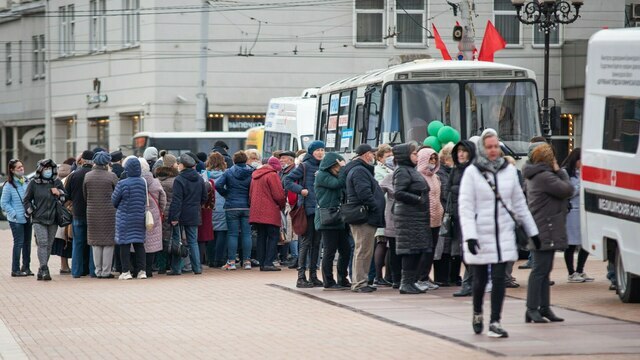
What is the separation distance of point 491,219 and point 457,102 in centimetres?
1171

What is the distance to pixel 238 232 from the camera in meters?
22.7

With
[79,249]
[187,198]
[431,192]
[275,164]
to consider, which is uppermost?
[275,164]

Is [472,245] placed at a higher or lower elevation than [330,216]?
higher

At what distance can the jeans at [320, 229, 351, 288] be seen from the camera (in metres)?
17.8

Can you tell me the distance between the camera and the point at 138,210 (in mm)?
20938

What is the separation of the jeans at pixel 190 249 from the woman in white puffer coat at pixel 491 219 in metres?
9.65

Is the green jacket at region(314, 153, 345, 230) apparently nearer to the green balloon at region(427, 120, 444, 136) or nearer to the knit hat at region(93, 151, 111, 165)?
the green balloon at region(427, 120, 444, 136)

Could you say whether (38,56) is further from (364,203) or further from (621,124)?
(621,124)

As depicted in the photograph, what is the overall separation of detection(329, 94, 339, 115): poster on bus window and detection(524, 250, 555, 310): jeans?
14.6 m

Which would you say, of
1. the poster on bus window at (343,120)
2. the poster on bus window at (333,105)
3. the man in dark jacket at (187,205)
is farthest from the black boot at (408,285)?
the poster on bus window at (333,105)

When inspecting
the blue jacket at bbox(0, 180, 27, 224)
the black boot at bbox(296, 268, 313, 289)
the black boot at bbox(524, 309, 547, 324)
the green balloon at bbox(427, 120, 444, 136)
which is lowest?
the black boot at bbox(296, 268, 313, 289)

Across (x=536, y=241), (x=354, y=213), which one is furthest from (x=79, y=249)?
(x=536, y=241)

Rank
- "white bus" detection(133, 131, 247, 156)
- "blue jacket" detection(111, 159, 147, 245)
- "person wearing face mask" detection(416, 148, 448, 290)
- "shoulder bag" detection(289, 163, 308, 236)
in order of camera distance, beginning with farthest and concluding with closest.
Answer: "white bus" detection(133, 131, 247, 156)
"blue jacket" detection(111, 159, 147, 245)
"shoulder bag" detection(289, 163, 308, 236)
"person wearing face mask" detection(416, 148, 448, 290)

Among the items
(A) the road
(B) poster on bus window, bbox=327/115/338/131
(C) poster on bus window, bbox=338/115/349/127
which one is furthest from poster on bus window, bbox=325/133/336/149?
(A) the road
